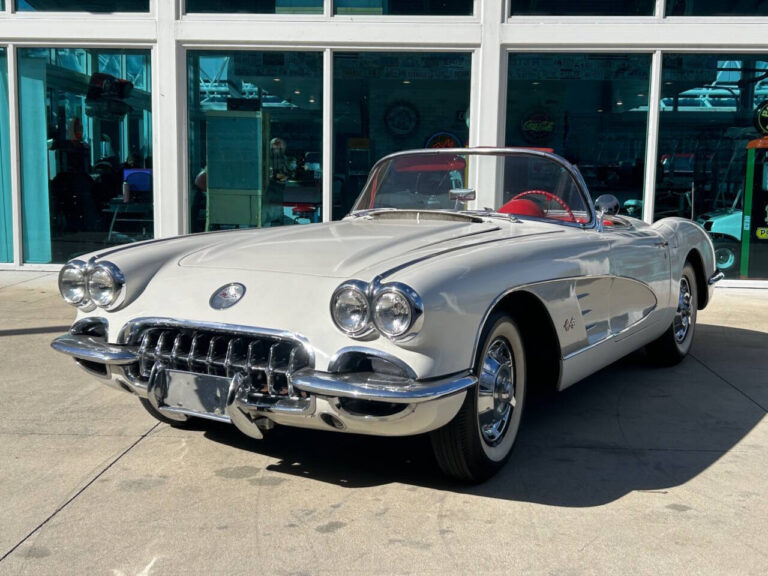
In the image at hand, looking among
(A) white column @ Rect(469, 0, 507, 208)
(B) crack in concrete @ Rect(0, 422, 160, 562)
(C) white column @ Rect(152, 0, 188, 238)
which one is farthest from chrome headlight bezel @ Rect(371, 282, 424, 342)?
(C) white column @ Rect(152, 0, 188, 238)

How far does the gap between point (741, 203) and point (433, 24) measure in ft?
13.1

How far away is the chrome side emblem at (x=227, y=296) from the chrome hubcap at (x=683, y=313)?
11.0 ft

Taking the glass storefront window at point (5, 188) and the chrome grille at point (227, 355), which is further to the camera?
the glass storefront window at point (5, 188)

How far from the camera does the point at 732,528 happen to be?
2.97 m

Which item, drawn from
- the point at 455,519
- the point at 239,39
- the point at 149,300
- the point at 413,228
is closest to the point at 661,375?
the point at 413,228

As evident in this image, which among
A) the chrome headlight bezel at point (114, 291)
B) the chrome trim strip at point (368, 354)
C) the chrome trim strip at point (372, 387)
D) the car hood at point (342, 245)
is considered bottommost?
the chrome trim strip at point (372, 387)

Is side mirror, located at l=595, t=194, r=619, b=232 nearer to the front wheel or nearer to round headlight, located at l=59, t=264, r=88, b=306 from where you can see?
the front wheel

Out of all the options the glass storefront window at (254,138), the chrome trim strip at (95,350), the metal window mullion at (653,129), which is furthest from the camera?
the glass storefront window at (254,138)

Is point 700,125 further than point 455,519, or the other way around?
point 700,125

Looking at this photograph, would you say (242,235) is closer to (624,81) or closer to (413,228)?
(413,228)

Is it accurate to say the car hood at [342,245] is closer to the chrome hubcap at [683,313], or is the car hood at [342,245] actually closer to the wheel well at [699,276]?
the chrome hubcap at [683,313]

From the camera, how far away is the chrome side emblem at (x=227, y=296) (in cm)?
322

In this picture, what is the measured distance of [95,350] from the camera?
133 inches

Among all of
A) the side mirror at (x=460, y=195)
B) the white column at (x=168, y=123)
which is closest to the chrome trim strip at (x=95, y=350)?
the side mirror at (x=460, y=195)
